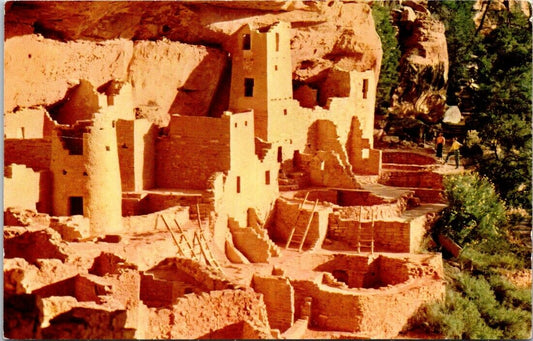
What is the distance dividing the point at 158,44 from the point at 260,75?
255 cm

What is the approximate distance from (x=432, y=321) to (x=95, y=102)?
8334 millimetres

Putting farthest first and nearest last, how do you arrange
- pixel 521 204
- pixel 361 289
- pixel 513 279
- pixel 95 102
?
pixel 521 204 → pixel 513 279 → pixel 95 102 → pixel 361 289

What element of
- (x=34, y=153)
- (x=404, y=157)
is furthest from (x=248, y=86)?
(x=404, y=157)

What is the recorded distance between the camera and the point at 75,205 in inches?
928

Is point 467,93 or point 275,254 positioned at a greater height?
point 467,93

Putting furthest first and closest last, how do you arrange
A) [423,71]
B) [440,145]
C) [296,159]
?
1. [423,71]
2. [440,145]
3. [296,159]

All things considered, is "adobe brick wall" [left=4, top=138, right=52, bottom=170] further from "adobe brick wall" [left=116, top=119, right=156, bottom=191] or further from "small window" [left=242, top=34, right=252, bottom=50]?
"small window" [left=242, top=34, right=252, bottom=50]

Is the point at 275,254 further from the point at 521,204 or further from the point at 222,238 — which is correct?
the point at 521,204

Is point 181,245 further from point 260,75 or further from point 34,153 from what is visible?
point 260,75

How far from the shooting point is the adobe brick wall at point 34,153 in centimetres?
2419

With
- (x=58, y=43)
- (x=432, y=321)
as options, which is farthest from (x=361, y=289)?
(x=58, y=43)

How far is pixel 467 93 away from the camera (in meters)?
36.8

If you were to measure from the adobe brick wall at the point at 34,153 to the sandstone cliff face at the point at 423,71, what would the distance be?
1450cm

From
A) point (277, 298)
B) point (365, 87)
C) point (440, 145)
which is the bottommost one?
point (277, 298)
